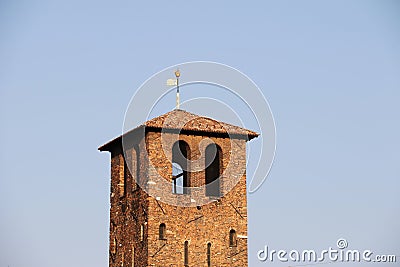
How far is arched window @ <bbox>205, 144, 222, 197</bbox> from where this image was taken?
4247 cm

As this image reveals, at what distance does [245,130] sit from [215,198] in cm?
277

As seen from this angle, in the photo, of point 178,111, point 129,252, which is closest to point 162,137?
point 178,111

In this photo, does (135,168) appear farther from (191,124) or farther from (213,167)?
(213,167)

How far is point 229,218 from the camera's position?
138 ft

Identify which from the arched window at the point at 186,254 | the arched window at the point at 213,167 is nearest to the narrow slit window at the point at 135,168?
the arched window at the point at 213,167

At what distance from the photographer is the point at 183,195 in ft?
137

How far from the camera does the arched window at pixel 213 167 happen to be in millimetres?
42469

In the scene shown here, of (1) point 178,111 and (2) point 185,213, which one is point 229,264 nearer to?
(2) point 185,213

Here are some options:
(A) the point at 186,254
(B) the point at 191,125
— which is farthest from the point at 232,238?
(B) the point at 191,125

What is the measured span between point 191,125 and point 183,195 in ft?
8.12

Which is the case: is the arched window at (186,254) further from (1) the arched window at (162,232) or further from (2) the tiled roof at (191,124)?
(2) the tiled roof at (191,124)

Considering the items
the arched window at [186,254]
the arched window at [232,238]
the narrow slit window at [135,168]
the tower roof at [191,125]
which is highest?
the tower roof at [191,125]

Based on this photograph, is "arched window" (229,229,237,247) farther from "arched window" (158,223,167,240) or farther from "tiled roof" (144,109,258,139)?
"tiled roof" (144,109,258,139)

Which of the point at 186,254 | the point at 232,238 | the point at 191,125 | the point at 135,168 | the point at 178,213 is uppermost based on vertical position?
the point at 191,125
